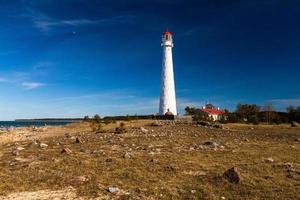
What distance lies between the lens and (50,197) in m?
10.0

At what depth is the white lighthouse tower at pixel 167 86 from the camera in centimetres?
6569

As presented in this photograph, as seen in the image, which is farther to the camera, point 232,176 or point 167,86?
point 167,86

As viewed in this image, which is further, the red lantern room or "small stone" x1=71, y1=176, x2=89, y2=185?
the red lantern room

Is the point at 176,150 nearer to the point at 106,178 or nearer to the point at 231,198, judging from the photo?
the point at 106,178

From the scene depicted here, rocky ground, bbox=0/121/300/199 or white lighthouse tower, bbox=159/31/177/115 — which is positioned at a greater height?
white lighthouse tower, bbox=159/31/177/115

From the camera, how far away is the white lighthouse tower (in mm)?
65688

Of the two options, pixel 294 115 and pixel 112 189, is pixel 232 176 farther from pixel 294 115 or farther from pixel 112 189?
pixel 294 115

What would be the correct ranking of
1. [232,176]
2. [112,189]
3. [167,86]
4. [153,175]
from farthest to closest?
[167,86], [153,175], [232,176], [112,189]

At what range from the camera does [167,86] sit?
65.9m

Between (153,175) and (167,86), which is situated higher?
(167,86)

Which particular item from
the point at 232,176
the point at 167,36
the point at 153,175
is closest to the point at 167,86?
the point at 167,36

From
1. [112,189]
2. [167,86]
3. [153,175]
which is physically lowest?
[112,189]

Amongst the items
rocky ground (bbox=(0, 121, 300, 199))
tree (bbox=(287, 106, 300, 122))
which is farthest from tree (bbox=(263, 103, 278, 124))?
rocky ground (bbox=(0, 121, 300, 199))

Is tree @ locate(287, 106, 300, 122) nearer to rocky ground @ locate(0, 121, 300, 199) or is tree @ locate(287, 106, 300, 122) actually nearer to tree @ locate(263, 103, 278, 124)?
tree @ locate(263, 103, 278, 124)
